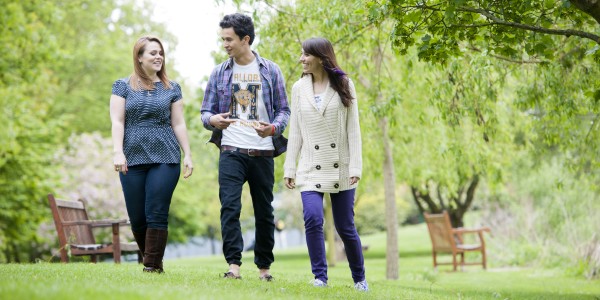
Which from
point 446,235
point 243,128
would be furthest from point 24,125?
point 243,128

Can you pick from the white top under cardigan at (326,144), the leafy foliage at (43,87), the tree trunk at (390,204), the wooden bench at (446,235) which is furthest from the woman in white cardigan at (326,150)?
the leafy foliage at (43,87)

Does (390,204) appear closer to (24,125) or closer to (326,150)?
(326,150)

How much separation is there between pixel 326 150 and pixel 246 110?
78 cm

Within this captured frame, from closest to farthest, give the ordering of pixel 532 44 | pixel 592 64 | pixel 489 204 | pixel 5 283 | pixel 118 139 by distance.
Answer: pixel 5 283, pixel 118 139, pixel 532 44, pixel 592 64, pixel 489 204

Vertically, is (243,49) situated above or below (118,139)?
above

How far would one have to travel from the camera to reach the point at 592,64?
9273 millimetres

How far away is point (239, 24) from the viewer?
668 cm

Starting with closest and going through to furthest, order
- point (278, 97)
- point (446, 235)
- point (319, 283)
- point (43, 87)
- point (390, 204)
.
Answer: point (319, 283), point (278, 97), point (390, 204), point (446, 235), point (43, 87)

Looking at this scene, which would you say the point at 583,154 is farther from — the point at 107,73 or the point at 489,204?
the point at 107,73

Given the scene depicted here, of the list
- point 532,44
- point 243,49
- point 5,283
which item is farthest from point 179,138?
point 532,44

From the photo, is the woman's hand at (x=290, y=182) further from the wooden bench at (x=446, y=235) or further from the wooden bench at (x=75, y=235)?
the wooden bench at (x=446, y=235)

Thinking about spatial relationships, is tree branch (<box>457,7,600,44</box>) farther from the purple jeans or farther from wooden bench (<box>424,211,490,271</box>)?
wooden bench (<box>424,211,490,271</box>)

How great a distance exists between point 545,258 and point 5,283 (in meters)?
15.6

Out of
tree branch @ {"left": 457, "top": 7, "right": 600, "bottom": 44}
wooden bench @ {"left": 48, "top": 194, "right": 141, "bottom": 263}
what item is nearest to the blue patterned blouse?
tree branch @ {"left": 457, "top": 7, "right": 600, "bottom": 44}
